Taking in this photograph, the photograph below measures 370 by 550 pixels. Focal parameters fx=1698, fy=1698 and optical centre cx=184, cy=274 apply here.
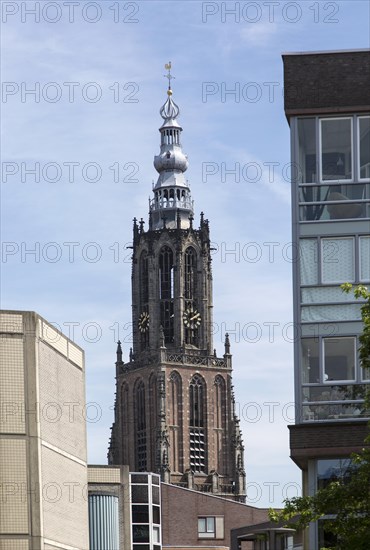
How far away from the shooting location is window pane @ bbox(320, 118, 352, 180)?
43.7m

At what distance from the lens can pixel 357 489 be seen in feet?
120

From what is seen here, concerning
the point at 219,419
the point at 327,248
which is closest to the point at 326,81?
the point at 327,248

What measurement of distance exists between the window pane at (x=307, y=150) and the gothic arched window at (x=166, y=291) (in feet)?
430

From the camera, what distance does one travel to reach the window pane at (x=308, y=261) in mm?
43219

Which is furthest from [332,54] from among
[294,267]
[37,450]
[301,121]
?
[37,450]

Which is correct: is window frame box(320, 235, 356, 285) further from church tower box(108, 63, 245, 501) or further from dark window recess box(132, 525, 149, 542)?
church tower box(108, 63, 245, 501)

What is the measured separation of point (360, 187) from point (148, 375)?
5210 inches

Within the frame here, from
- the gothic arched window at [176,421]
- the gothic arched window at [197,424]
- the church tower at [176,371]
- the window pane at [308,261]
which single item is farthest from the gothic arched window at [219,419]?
the window pane at [308,261]

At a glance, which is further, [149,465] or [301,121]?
[149,465]

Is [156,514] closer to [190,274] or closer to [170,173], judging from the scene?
[190,274]

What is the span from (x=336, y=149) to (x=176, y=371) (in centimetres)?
13100

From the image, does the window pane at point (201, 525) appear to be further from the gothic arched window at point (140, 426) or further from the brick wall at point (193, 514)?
the gothic arched window at point (140, 426)

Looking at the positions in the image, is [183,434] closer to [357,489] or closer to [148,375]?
[148,375]

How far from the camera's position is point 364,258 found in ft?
142
